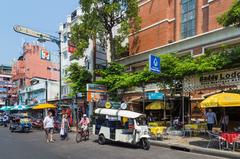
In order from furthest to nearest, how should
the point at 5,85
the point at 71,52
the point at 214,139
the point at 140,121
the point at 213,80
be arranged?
1. the point at 5,85
2. the point at 71,52
3. the point at 213,80
4. the point at 140,121
5. the point at 214,139

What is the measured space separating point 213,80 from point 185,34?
13052 millimetres

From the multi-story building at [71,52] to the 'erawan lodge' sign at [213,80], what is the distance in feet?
54.7

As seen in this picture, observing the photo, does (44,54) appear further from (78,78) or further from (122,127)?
(122,127)

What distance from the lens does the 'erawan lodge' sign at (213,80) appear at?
20734mm

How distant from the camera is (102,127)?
2161cm

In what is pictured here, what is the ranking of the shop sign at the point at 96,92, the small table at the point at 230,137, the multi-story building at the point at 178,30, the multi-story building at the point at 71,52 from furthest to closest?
the multi-story building at the point at 71,52 → the shop sign at the point at 96,92 → the multi-story building at the point at 178,30 → the small table at the point at 230,137

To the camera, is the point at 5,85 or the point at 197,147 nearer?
the point at 197,147

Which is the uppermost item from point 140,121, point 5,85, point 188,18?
point 188,18

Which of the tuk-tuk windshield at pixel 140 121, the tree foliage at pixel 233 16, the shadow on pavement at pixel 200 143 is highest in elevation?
the tree foliage at pixel 233 16

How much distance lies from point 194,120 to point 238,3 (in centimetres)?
1475

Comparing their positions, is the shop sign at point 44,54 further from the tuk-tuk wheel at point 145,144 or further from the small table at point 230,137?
the small table at point 230,137

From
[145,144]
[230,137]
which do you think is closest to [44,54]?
[145,144]

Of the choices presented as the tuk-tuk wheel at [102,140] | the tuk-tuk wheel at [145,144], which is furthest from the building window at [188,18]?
the tuk-tuk wheel at [145,144]

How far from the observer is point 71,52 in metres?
46.6
